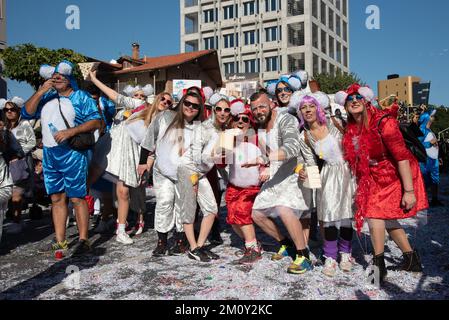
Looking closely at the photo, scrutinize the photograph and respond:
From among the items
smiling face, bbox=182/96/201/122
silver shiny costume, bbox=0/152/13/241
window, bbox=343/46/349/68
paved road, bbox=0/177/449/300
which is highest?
window, bbox=343/46/349/68

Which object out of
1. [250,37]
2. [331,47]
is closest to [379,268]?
[250,37]

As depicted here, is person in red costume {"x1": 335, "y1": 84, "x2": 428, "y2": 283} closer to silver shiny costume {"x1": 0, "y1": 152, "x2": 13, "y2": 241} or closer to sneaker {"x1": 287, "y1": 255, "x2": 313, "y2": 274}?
sneaker {"x1": 287, "y1": 255, "x2": 313, "y2": 274}

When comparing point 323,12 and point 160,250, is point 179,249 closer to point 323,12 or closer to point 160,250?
point 160,250

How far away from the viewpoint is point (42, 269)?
411 cm

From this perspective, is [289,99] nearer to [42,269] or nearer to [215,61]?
[42,269]

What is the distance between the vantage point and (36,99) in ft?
15.1

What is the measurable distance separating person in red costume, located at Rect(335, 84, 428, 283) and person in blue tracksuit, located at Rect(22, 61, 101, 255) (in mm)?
2765

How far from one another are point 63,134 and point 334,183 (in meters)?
2.78

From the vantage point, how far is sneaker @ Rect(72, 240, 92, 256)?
4.55 metres

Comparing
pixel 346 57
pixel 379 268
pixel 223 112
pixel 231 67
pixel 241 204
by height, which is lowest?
pixel 379 268

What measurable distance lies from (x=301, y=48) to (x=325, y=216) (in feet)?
159

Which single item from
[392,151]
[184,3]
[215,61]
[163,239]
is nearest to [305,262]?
[392,151]

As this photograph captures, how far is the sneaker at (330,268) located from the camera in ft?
12.2

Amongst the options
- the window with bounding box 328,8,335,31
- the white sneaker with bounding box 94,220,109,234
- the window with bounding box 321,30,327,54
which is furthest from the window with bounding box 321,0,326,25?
the white sneaker with bounding box 94,220,109,234
